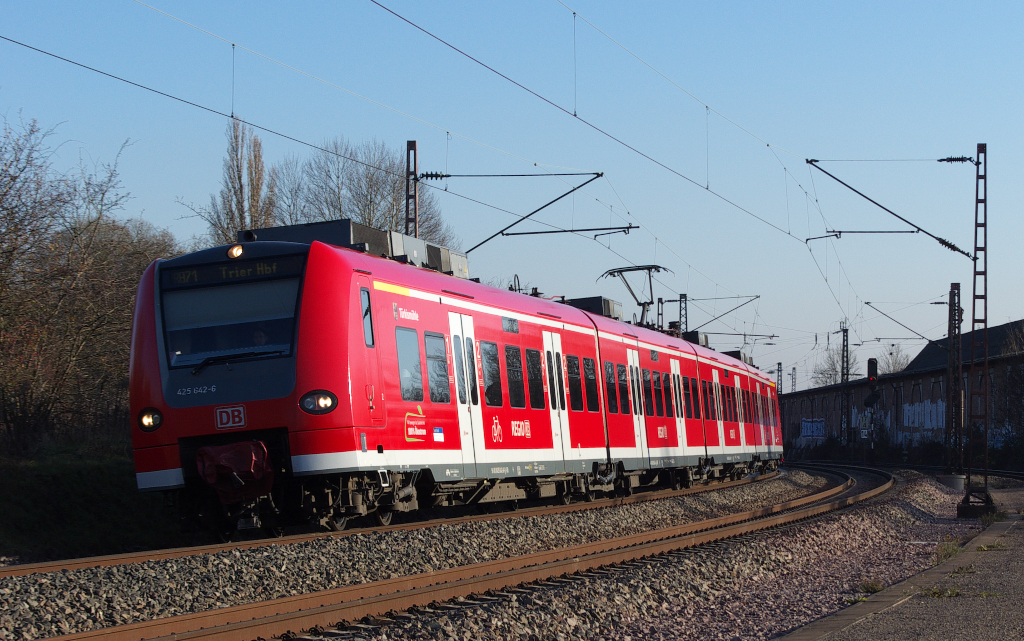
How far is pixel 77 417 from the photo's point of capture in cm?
1658

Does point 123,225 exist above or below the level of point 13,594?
above

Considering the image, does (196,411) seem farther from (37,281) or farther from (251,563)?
(37,281)

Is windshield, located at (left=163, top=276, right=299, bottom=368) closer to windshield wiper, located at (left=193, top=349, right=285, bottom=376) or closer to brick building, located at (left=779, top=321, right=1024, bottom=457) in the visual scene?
windshield wiper, located at (left=193, top=349, right=285, bottom=376)

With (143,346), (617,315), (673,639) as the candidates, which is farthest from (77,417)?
(673,639)

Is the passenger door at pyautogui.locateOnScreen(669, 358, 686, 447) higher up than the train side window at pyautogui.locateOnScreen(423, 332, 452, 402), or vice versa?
the train side window at pyautogui.locateOnScreen(423, 332, 452, 402)

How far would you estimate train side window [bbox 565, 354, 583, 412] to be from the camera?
16438 millimetres

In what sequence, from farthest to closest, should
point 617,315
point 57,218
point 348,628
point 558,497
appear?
1. point 617,315
2. point 558,497
3. point 57,218
4. point 348,628

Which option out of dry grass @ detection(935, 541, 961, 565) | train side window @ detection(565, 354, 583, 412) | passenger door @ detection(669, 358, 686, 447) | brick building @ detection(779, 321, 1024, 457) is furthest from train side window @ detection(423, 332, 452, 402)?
brick building @ detection(779, 321, 1024, 457)

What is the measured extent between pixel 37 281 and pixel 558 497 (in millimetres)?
9158

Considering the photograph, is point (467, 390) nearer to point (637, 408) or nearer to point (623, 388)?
point (623, 388)

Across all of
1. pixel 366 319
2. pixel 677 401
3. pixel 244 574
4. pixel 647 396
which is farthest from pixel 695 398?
pixel 244 574

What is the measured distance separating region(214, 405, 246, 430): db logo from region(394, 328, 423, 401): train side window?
6.04ft

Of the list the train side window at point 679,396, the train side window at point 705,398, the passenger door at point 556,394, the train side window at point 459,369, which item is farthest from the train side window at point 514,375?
the train side window at point 705,398

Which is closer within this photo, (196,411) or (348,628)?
(348,628)
